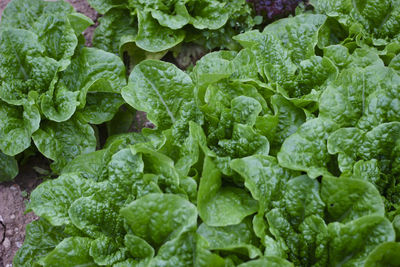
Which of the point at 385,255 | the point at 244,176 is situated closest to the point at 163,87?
the point at 244,176

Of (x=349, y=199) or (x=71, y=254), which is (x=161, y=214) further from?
(x=349, y=199)

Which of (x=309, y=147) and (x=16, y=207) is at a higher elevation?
(x=309, y=147)

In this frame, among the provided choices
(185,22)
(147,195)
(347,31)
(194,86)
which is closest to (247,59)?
(194,86)

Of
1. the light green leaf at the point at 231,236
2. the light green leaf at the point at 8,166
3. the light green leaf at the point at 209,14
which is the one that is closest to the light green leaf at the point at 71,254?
the light green leaf at the point at 231,236

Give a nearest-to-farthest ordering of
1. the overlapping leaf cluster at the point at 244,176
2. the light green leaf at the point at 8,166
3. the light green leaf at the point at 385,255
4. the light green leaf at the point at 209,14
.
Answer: the light green leaf at the point at 385,255, the overlapping leaf cluster at the point at 244,176, the light green leaf at the point at 8,166, the light green leaf at the point at 209,14

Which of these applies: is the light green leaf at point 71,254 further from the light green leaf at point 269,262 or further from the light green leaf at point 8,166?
the light green leaf at point 8,166

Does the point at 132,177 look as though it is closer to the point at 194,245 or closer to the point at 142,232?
the point at 142,232
